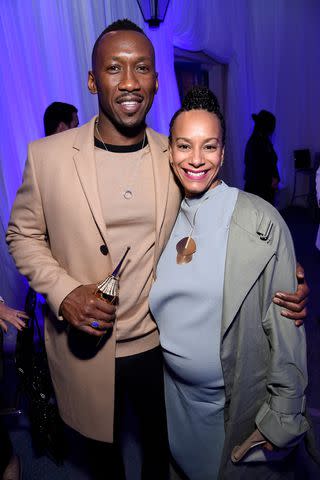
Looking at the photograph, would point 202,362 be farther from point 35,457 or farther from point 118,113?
point 35,457

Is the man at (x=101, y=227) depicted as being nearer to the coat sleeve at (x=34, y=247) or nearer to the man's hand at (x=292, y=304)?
the coat sleeve at (x=34, y=247)

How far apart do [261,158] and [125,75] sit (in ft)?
14.6

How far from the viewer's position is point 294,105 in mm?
8219

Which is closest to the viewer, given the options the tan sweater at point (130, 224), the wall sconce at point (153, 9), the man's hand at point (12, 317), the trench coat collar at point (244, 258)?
the trench coat collar at point (244, 258)

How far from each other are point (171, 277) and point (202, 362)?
0.33m

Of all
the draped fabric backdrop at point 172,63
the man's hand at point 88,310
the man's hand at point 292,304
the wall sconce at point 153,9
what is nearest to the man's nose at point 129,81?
the man's hand at point 88,310

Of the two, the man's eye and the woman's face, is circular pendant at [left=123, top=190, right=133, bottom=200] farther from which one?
the man's eye

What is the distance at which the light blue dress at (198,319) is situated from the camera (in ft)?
4.18

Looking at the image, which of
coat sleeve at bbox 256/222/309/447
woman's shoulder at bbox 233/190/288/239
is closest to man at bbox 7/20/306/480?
woman's shoulder at bbox 233/190/288/239

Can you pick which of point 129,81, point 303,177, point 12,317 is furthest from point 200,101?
point 303,177

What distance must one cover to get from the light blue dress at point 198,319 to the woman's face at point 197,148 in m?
0.07

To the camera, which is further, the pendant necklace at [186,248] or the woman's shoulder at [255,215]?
the pendant necklace at [186,248]

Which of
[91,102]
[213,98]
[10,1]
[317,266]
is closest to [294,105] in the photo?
[317,266]

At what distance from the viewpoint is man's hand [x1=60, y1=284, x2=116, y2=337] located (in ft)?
4.08
